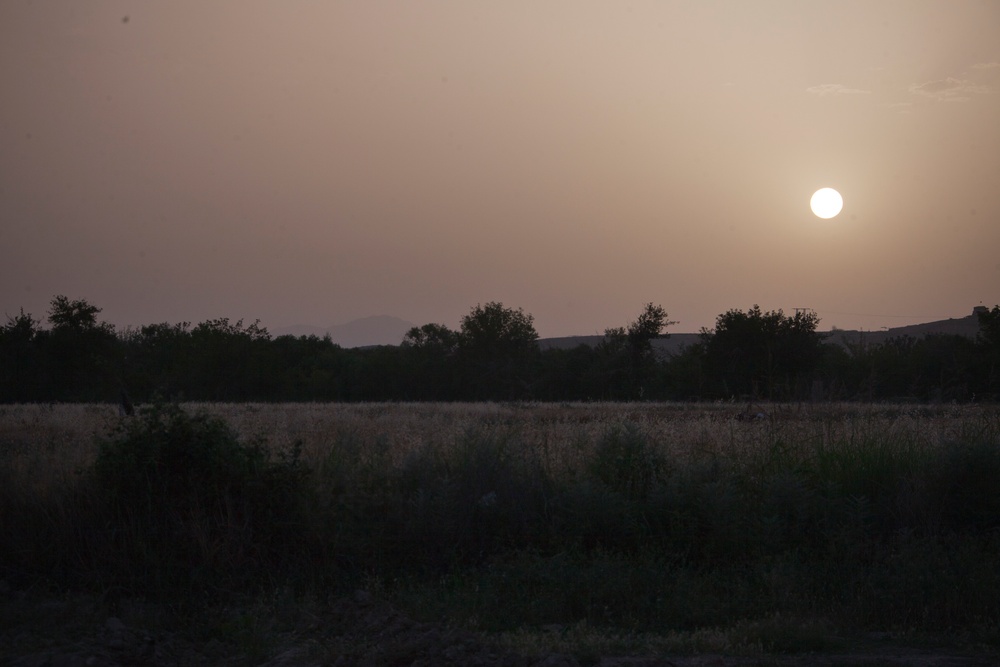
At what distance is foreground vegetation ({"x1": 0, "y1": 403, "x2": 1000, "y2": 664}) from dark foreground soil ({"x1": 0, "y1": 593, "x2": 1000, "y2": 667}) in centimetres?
45

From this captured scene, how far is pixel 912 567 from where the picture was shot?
762 cm

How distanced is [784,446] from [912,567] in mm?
3166

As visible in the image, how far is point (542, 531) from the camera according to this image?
29.7 ft

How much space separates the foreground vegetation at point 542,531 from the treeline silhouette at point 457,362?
2236cm

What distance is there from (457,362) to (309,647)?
61.3 meters

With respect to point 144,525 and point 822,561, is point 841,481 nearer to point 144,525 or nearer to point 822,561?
point 822,561

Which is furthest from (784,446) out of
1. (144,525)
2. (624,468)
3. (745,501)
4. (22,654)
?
(22,654)

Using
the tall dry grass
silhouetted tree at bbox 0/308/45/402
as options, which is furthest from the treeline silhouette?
the tall dry grass

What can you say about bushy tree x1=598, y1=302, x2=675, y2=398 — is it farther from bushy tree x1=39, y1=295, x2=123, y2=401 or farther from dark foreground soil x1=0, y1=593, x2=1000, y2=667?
dark foreground soil x1=0, y1=593, x2=1000, y2=667

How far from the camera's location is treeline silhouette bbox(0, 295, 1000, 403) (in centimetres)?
4547

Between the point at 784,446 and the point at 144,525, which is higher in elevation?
the point at 784,446

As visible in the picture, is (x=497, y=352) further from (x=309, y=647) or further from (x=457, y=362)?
(x=309, y=647)

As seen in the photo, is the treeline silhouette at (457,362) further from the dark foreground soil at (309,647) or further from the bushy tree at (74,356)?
the dark foreground soil at (309,647)

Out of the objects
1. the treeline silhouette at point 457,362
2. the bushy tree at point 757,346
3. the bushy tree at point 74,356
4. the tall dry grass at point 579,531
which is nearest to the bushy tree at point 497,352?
the treeline silhouette at point 457,362
